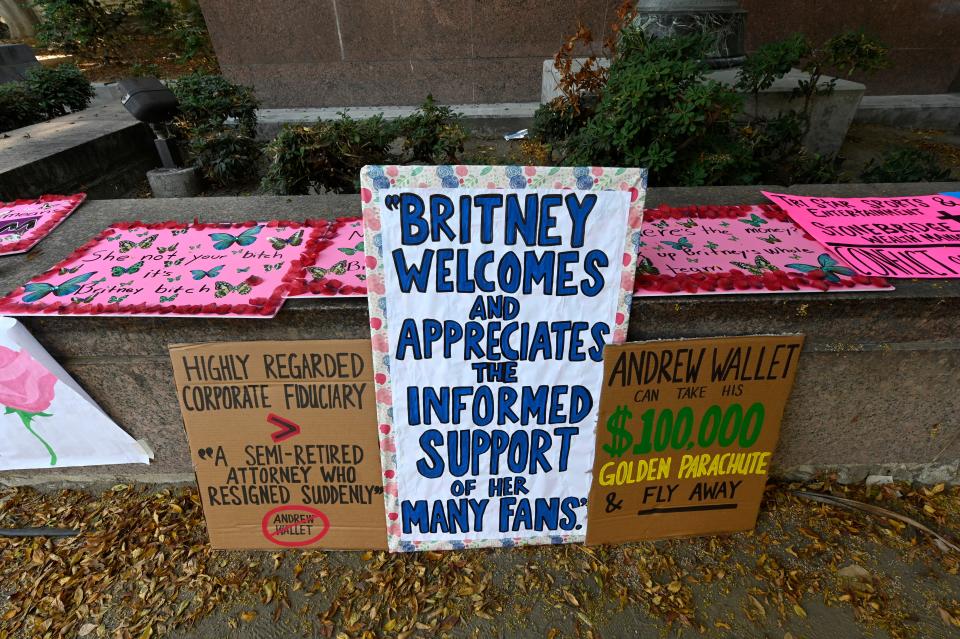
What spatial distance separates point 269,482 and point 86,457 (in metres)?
0.82

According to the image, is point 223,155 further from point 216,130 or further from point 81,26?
point 81,26

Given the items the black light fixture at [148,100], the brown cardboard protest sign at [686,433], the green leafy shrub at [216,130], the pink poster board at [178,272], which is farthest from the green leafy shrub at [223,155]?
the brown cardboard protest sign at [686,433]

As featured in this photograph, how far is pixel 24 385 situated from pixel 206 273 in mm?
743

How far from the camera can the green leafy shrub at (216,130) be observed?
4.78m

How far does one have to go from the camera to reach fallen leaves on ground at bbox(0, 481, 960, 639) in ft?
6.48

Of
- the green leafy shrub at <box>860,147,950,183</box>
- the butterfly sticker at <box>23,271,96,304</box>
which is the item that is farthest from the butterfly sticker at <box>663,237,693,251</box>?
the green leafy shrub at <box>860,147,950,183</box>

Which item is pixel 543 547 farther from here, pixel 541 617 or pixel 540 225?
pixel 540 225

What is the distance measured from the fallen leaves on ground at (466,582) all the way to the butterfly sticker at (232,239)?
1175 millimetres

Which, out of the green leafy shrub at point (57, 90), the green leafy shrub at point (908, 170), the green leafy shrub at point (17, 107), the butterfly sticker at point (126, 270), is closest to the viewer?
the butterfly sticker at point (126, 270)

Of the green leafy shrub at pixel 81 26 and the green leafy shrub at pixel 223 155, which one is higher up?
the green leafy shrub at pixel 81 26

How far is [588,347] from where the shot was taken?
1.83 metres

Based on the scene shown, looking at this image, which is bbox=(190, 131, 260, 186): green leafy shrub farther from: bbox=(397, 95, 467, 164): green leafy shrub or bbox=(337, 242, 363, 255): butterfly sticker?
bbox=(337, 242, 363, 255): butterfly sticker

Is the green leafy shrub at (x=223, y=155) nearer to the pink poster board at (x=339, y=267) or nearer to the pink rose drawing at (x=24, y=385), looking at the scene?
the pink poster board at (x=339, y=267)

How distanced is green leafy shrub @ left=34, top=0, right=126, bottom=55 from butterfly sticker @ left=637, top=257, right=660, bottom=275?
15.4m
